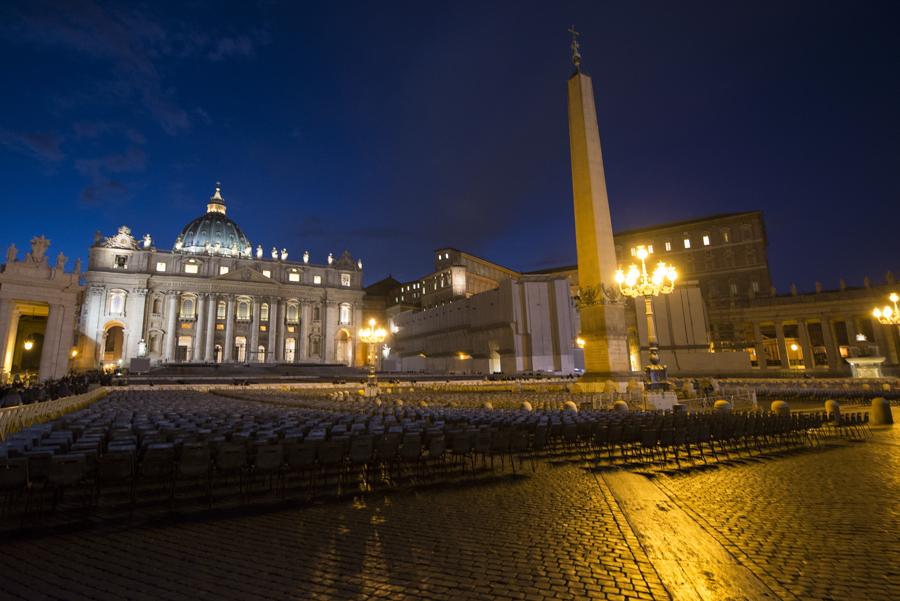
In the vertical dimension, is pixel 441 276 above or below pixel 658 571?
above

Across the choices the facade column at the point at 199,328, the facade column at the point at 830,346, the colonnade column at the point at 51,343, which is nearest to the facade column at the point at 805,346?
the facade column at the point at 830,346

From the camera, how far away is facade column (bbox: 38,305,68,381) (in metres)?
27.7

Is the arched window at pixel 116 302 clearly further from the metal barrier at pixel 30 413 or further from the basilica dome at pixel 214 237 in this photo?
the metal barrier at pixel 30 413

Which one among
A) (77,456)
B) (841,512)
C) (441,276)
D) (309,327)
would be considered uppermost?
(441,276)

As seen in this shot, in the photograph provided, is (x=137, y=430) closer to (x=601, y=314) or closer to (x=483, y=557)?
(x=483, y=557)

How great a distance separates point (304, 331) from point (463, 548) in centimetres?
7857

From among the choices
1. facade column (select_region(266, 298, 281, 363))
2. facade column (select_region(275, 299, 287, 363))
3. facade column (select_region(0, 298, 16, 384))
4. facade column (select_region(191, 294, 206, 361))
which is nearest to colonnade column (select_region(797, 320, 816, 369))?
facade column (select_region(0, 298, 16, 384))

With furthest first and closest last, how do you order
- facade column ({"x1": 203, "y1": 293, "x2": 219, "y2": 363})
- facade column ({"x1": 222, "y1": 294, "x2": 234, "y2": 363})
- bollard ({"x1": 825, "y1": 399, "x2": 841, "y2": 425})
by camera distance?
1. facade column ({"x1": 222, "y1": 294, "x2": 234, "y2": 363})
2. facade column ({"x1": 203, "y1": 293, "x2": 219, "y2": 363})
3. bollard ({"x1": 825, "y1": 399, "x2": 841, "y2": 425})

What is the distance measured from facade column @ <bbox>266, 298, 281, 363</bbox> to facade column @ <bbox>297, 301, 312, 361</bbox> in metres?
4.21

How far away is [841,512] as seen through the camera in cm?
609

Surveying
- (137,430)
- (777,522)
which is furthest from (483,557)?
(137,430)

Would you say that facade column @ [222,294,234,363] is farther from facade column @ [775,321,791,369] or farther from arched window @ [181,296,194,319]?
facade column @ [775,321,791,369]

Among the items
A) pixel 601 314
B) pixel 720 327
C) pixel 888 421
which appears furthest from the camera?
pixel 720 327

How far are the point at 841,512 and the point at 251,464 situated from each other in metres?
9.22
